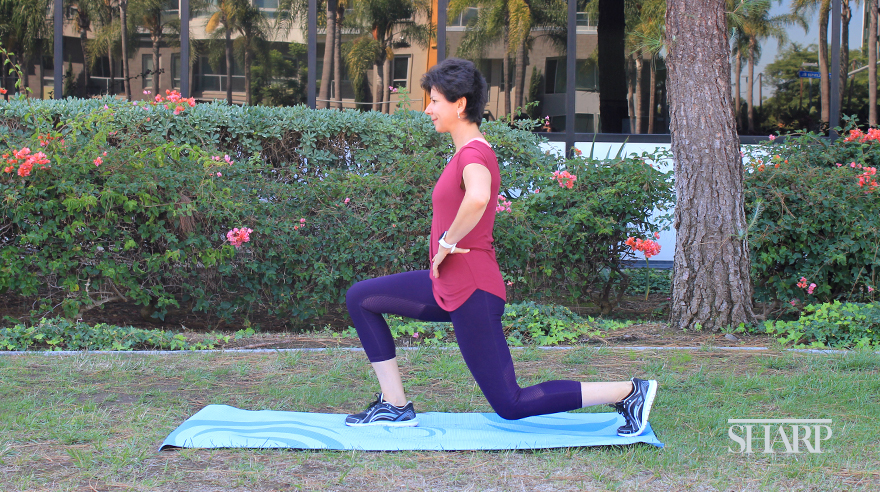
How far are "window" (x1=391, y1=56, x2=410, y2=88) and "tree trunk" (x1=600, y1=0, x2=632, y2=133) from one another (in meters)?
2.00

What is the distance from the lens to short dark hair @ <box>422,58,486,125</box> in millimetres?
3047

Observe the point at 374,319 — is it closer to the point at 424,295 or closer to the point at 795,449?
the point at 424,295

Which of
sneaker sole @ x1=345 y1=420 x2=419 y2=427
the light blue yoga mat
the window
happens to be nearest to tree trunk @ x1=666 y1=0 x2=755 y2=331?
the light blue yoga mat

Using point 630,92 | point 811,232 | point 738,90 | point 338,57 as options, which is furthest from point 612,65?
point 811,232

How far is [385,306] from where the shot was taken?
10.6 feet

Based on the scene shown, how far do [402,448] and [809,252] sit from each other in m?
4.32

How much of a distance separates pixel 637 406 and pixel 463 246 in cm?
103

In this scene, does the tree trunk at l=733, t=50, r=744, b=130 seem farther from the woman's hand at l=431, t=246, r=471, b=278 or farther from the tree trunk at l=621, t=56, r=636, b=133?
the woman's hand at l=431, t=246, r=471, b=278

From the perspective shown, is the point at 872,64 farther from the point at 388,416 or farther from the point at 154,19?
the point at 154,19

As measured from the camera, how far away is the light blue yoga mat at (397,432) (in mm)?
3203

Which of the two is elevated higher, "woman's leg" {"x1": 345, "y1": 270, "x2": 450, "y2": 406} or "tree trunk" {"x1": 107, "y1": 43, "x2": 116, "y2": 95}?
"tree trunk" {"x1": 107, "y1": 43, "x2": 116, "y2": 95}

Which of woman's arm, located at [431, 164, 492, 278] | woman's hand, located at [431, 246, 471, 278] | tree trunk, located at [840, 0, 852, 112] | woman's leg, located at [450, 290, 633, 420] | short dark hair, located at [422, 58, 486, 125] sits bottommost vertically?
woman's leg, located at [450, 290, 633, 420]

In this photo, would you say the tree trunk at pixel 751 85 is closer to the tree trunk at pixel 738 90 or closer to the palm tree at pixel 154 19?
the tree trunk at pixel 738 90

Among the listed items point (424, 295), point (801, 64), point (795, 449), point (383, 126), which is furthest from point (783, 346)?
point (801, 64)
